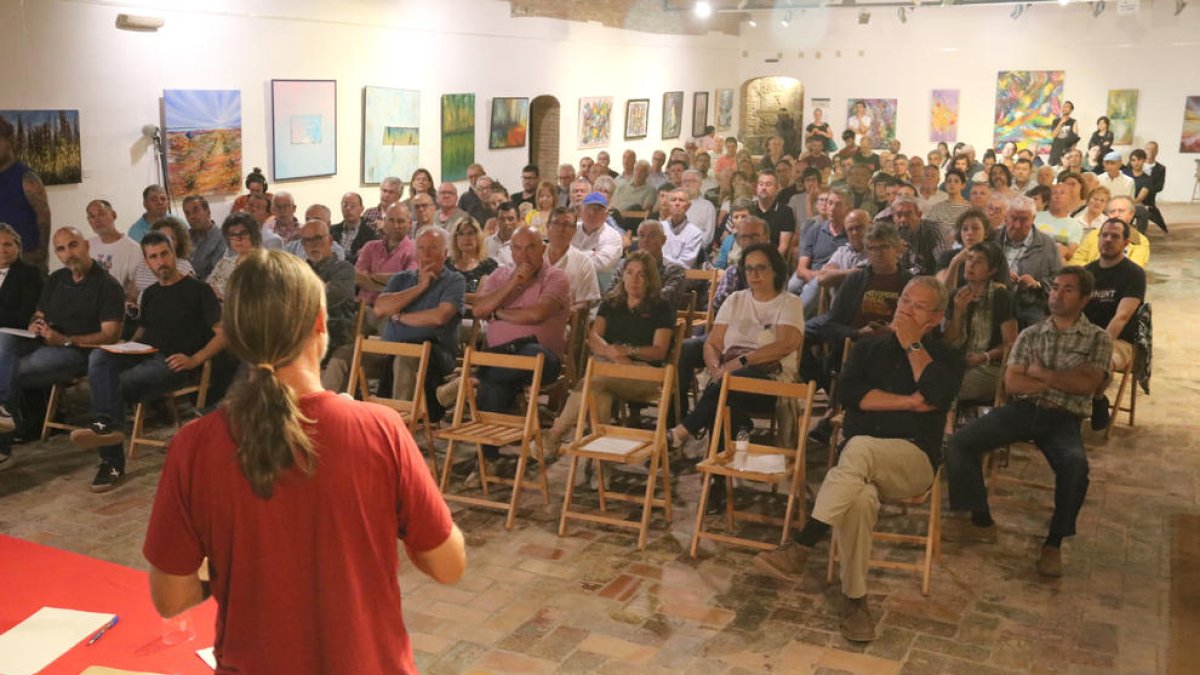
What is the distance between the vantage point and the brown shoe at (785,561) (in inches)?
207

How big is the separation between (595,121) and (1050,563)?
41.4ft

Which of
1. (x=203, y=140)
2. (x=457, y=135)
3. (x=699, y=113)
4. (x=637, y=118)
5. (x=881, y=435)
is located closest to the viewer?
(x=881, y=435)

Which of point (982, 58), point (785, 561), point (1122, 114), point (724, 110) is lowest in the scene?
point (785, 561)

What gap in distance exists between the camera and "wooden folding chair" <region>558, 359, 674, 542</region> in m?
5.66

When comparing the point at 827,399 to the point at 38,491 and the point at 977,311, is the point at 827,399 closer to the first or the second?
the point at 977,311

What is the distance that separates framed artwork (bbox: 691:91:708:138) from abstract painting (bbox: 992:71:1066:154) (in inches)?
222

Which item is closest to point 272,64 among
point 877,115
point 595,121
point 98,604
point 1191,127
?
point 595,121

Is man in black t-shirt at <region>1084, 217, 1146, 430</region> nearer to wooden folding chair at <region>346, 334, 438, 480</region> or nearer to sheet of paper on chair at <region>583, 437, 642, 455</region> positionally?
sheet of paper on chair at <region>583, 437, 642, 455</region>

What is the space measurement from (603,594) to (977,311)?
10.3 ft

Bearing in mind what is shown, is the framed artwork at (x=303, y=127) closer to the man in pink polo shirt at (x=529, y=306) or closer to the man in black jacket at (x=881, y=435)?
the man in pink polo shirt at (x=529, y=306)

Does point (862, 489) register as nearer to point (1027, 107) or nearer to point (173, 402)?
point (173, 402)

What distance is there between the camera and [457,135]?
1360 cm

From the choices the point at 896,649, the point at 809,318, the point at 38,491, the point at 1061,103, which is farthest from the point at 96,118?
the point at 1061,103

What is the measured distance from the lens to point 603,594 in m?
5.10
